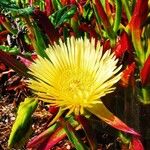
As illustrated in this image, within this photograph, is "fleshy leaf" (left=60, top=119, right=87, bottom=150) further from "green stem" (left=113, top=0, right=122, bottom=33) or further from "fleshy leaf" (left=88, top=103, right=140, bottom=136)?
"green stem" (left=113, top=0, right=122, bottom=33)

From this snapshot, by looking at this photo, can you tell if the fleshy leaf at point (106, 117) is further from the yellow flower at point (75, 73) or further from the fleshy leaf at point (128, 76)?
the fleshy leaf at point (128, 76)

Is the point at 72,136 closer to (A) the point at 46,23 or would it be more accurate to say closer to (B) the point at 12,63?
(B) the point at 12,63

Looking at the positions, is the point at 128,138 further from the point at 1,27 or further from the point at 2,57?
the point at 1,27

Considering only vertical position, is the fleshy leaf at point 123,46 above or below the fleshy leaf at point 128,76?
above

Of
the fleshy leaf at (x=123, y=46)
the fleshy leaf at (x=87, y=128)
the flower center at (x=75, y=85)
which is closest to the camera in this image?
the flower center at (x=75, y=85)

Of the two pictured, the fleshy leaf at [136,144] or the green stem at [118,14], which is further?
the green stem at [118,14]

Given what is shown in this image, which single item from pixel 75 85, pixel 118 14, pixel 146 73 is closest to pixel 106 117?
pixel 75 85

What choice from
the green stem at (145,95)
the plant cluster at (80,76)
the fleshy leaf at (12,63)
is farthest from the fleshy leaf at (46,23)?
the green stem at (145,95)
